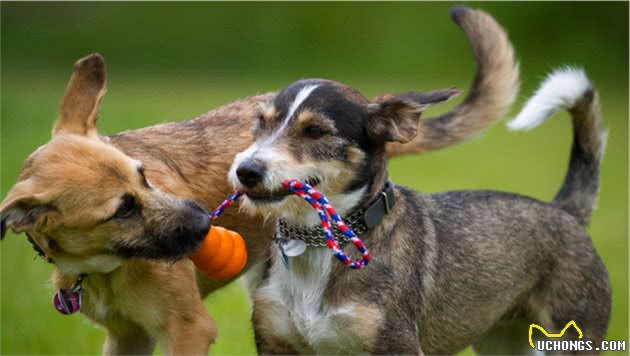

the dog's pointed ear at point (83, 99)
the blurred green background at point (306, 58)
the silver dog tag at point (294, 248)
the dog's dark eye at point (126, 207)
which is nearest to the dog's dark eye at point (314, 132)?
the silver dog tag at point (294, 248)

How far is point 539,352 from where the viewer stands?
250 inches

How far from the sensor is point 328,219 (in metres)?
5.20

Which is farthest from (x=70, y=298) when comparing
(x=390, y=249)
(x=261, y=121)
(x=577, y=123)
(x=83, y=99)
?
(x=577, y=123)

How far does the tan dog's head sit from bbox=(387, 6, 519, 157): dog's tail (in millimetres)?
2349

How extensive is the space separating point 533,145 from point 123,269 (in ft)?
55.3

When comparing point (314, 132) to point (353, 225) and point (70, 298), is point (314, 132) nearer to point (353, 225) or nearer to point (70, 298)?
point (353, 225)

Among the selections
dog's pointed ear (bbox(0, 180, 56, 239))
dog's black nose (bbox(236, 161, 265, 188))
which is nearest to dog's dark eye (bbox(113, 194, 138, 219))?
dog's pointed ear (bbox(0, 180, 56, 239))

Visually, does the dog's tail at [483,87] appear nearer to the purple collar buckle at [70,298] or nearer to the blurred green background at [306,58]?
the purple collar buckle at [70,298]

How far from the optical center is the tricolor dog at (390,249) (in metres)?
5.26

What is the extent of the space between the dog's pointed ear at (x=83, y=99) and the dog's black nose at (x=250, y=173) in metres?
1.00

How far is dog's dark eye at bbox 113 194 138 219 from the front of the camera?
16.7ft

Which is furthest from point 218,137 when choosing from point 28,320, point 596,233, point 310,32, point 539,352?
point 310,32

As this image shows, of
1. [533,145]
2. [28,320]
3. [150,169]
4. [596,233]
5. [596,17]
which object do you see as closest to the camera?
[150,169]

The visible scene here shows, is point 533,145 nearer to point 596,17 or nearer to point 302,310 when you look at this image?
point 596,17
